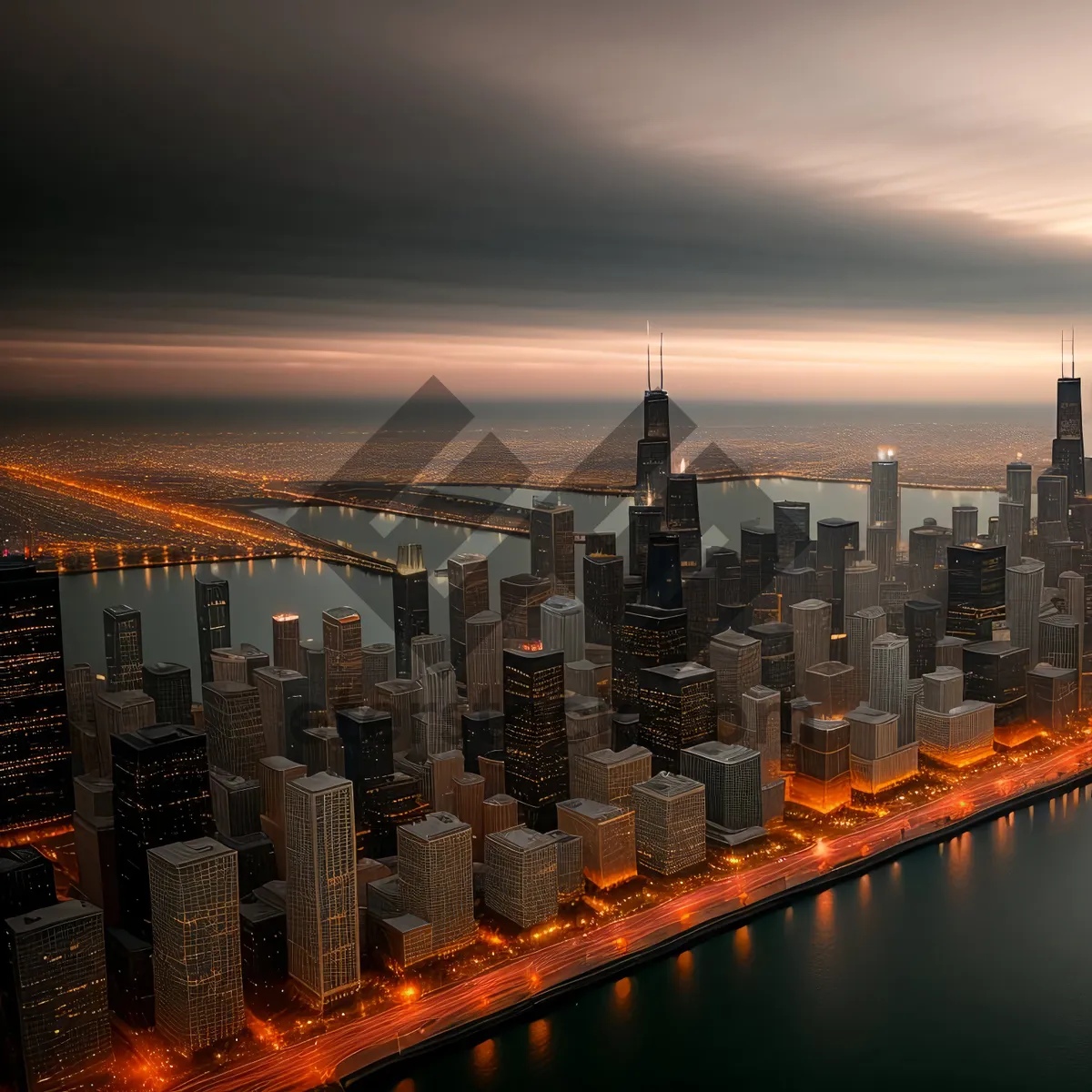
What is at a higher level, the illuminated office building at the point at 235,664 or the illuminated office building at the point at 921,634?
the illuminated office building at the point at 235,664

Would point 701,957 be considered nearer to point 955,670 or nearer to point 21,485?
point 955,670

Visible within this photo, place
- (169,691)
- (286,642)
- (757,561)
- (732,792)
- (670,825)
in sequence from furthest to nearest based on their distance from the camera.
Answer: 1. (757,561)
2. (286,642)
3. (169,691)
4. (732,792)
5. (670,825)

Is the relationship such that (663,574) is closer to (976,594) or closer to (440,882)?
(976,594)

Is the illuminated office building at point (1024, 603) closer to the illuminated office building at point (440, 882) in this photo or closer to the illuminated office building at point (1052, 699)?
the illuminated office building at point (1052, 699)

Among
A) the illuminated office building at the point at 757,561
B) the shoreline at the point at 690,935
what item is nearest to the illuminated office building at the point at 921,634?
the illuminated office building at the point at 757,561

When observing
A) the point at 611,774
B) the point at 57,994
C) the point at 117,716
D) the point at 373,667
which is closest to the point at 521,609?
the point at 373,667

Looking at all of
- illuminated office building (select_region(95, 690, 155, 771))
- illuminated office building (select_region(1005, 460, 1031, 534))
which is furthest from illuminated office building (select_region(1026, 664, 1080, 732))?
illuminated office building (select_region(95, 690, 155, 771))
